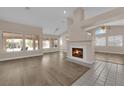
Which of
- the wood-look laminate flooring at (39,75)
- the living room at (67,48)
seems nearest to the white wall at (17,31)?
the living room at (67,48)

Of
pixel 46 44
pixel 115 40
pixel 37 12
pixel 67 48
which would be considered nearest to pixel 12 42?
pixel 37 12

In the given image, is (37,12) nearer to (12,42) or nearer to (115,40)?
(12,42)

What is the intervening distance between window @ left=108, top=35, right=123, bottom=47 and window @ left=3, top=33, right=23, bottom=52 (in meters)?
9.68

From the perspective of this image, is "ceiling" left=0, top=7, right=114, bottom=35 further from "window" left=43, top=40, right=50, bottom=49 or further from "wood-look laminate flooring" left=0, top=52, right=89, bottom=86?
"window" left=43, top=40, right=50, bottom=49

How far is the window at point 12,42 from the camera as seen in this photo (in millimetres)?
6333

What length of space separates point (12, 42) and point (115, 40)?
10.4 m

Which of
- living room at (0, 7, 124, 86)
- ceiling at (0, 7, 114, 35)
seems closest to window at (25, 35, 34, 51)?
living room at (0, 7, 124, 86)

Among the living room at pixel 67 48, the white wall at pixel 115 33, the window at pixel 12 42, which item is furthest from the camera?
the white wall at pixel 115 33

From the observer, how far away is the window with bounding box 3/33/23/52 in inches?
249

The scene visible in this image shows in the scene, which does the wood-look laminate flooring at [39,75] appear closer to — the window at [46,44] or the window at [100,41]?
the window at [46,44]

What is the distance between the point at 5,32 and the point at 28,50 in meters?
2.39

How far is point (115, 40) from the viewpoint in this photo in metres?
9.27

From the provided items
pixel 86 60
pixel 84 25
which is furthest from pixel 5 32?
pixel 86 60

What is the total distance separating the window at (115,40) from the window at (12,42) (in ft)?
31.7
